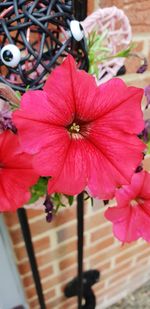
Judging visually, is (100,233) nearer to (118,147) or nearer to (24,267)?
(24,267)

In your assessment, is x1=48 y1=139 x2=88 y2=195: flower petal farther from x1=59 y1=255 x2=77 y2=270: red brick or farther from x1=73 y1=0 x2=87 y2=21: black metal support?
x1=59 y1=255 x2=77 y2=270: red brick

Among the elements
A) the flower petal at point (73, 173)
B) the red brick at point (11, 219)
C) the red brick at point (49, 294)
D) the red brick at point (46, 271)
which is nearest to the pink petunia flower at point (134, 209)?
the flower petal at point (73, 173)

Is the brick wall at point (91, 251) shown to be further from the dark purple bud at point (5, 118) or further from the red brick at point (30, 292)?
the dark purple bud at point (5, 118)

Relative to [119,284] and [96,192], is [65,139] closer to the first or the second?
[96,192]

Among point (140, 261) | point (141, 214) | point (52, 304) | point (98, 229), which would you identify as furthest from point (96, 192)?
point (140, 261)

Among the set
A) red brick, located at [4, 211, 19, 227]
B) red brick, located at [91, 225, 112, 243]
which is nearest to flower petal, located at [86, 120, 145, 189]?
red brick, located at [4, 211, 19, 227]

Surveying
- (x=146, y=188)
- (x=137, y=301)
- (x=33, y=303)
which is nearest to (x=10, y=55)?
(x=146, y=188)

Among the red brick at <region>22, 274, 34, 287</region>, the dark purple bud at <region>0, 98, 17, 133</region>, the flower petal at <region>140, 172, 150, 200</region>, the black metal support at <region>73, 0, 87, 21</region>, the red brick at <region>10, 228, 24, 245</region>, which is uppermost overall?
the black metal support at <region>73, 0, 87, 21</region>
